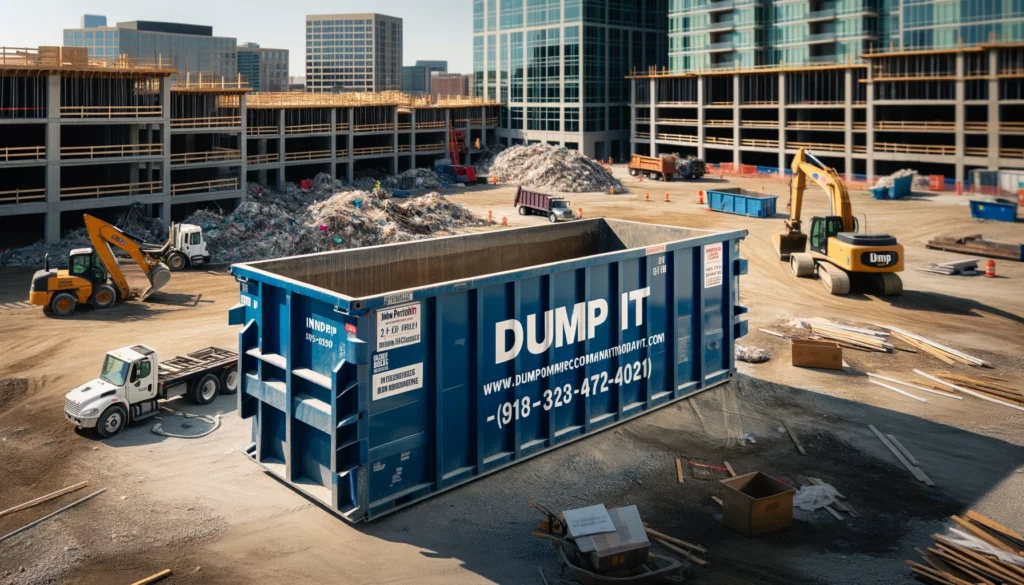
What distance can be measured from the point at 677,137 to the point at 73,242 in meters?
61.1

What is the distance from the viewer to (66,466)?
1692 cm

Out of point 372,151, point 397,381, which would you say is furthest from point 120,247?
point 372,151

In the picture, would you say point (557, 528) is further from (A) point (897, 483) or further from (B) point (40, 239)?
(B) point (40, 239)

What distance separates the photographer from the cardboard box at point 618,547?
12227 mm

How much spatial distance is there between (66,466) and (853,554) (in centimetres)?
1357

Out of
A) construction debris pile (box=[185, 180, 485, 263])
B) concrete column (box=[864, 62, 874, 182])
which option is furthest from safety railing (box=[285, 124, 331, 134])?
concrete column (box=[864, 62, 874, 182])

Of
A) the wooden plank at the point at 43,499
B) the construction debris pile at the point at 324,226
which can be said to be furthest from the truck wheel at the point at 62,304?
the wooden plank at the point at 43,499

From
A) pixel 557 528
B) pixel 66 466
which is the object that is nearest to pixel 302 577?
pixel 557 528

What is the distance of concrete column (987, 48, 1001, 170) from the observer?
203 ft

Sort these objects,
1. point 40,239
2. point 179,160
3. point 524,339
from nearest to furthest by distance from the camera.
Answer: point 524,339 < point 40,239 < point 179,160

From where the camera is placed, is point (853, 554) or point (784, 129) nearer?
point (853, 554)

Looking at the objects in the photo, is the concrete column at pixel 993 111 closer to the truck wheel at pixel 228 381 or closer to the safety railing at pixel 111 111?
the safety railing at pixel 111 111

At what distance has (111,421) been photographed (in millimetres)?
18391

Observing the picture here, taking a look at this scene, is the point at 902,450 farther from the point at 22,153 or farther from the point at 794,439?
the point at 22,153
